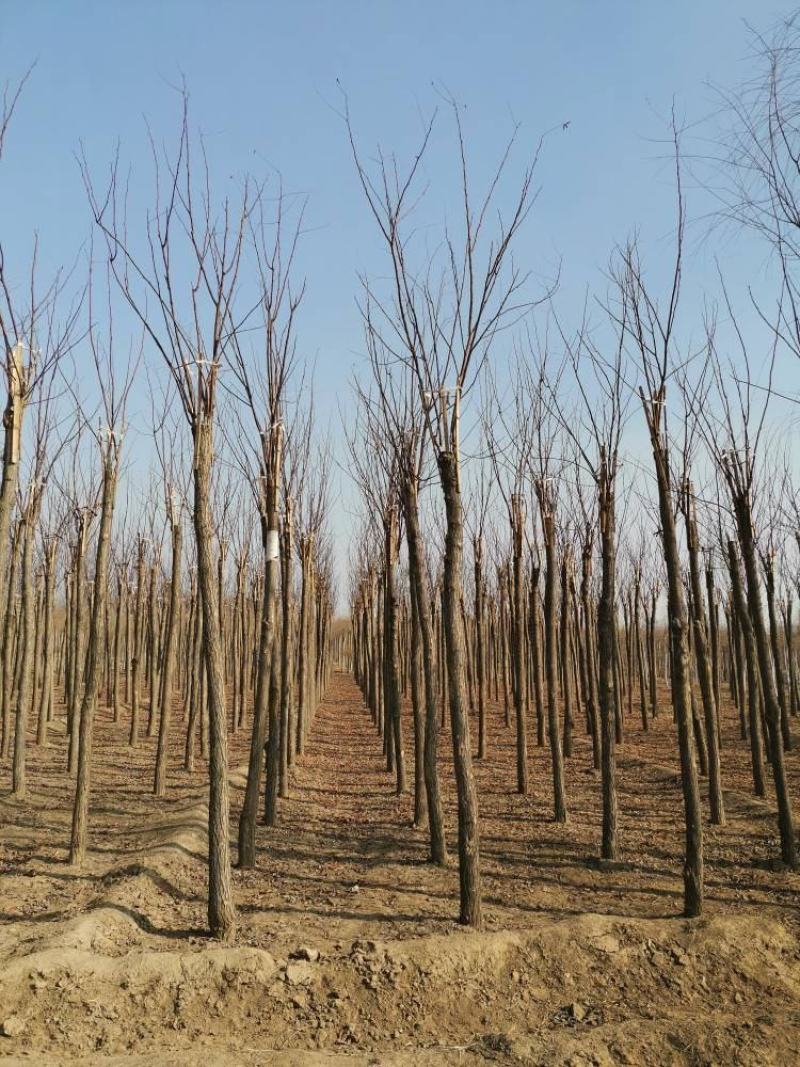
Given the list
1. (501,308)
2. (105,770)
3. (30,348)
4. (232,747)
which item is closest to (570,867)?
(501,308)

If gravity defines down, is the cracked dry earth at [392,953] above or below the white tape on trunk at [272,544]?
below

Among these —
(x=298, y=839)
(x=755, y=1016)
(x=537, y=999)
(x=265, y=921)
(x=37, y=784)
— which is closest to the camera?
(x=755, y=1016)

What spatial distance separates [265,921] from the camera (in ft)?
15.5

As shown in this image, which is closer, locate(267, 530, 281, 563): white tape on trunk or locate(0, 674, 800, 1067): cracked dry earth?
locate(0, 674, 800, 1067): cracked dry earth

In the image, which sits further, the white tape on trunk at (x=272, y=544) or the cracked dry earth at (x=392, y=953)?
the white tape on trunk at (x=272, y=544)

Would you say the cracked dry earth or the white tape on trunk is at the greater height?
the white tape on trunk

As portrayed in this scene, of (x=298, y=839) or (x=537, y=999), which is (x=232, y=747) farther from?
(x=537, y=999)

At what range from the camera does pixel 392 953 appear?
13.4ft

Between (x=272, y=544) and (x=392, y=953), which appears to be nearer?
(x=392, y=953)

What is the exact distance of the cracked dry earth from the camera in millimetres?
3410

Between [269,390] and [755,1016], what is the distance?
522 cm

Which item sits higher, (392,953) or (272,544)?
(272,544)

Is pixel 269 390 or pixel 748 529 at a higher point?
pixel 269 390

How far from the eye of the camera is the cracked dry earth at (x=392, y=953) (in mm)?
3410
